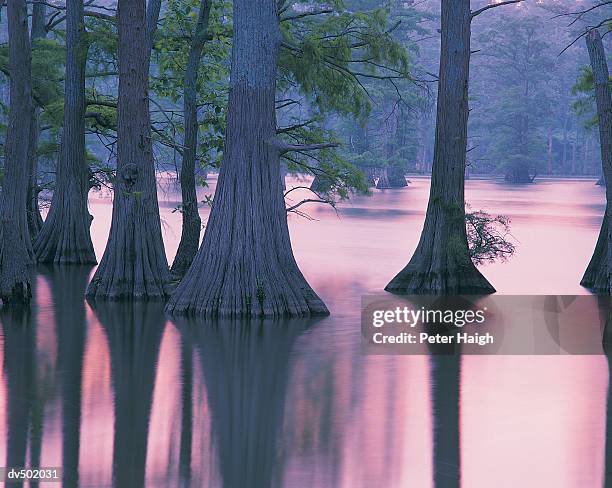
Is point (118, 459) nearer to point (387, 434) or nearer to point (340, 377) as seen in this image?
point (387, 434)

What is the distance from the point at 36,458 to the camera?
933cm

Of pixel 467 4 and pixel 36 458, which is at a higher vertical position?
pixel 467 4

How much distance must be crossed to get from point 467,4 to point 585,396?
34.8ft

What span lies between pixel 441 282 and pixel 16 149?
6924mm

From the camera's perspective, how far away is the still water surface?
9.24 m

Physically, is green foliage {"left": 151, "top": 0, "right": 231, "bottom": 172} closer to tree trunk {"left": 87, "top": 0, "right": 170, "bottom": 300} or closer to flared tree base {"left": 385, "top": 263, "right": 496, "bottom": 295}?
tree trunk {"left": 87, "top": 0, "right": 170, "bottom": 300}

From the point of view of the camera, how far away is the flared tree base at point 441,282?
20.7 m

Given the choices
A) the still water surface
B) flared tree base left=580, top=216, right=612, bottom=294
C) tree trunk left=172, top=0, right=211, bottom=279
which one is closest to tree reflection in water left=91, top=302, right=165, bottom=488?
the still water surface

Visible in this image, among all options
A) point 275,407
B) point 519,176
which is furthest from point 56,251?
point 519,176

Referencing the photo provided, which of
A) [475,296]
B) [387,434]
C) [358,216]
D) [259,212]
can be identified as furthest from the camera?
[358,216]

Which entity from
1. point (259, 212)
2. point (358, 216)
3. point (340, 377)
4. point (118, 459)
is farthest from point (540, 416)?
point (358, 216)

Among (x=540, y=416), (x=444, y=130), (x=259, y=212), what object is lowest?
(x=540, y=416)

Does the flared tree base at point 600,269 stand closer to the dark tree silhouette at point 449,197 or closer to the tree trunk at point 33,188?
the dark tree silhouette at point 449,197

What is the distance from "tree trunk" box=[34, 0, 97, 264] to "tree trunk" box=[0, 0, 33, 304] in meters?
6.71
